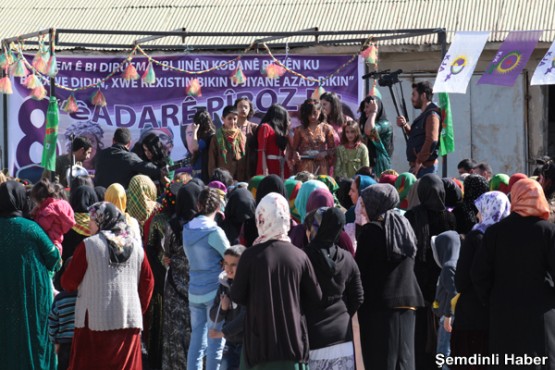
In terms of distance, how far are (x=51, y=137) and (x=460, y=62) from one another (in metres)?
4.87

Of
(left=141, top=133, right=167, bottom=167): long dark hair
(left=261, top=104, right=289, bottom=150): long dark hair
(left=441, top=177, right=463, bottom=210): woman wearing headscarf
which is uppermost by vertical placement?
(left=261, top=104, right=289, bottom=150): long dark hair

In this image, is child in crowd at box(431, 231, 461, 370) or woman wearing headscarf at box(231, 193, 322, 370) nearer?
woman wearing headscarf at box(231, 193, 322, 370)

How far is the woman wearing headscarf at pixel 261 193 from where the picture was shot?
30.2ft

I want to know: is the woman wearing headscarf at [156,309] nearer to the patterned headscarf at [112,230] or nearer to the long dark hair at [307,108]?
the patterned headscarf at [112,230]

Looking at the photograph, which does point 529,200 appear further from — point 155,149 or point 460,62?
point 155,149

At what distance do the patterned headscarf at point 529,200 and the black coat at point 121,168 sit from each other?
5563 millimetres

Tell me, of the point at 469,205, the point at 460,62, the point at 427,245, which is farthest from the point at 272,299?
the point at 460,62

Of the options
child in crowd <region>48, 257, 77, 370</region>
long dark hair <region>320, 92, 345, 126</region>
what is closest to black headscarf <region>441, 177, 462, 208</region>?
child in crowd <region>48, 257, 77, 370</region>

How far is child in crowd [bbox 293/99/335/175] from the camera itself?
516 inches

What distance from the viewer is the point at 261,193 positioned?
9461 mm

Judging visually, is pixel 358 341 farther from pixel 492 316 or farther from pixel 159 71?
pixel 159 71

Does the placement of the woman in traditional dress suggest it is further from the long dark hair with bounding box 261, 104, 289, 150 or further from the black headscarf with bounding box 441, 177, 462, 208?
the black headscarf with bounding box 441, 177, 462, 208

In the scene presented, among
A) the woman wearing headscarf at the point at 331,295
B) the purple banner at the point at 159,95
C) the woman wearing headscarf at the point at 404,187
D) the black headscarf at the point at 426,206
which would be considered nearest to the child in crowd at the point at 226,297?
the woman wearing headscarf at the point at 331,295

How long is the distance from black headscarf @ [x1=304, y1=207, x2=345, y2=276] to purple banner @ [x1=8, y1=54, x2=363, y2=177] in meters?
7.58
